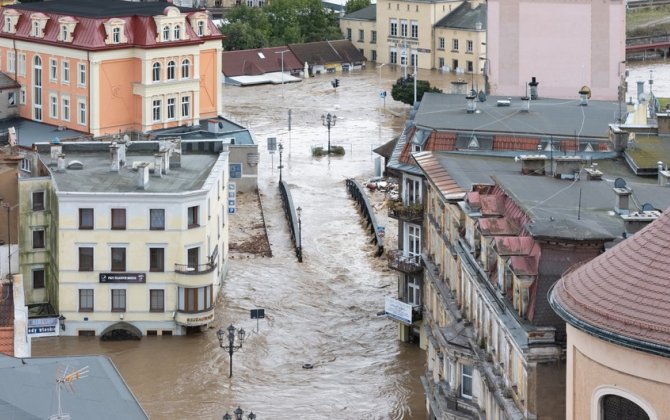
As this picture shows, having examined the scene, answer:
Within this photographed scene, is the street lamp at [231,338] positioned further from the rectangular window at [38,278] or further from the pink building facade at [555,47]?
the pink building facade at [555,47]

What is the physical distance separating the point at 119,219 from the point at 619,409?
115 ft

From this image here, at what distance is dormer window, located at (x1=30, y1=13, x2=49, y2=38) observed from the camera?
297ft

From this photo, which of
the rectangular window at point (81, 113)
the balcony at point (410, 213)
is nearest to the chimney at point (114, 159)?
the balcony at point (410, 213)

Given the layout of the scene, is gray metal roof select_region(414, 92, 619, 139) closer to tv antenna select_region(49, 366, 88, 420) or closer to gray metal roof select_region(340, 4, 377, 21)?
tv antenna select_region(49, 366, 88, 420)

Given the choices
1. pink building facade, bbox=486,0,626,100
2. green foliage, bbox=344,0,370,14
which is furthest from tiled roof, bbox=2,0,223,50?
green foliage, bbox=344,0,370,14

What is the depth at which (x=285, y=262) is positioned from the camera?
71.9 meters

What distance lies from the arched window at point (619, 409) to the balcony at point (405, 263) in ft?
93.4

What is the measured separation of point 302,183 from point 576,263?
54.9m

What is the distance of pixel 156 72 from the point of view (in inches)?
3506

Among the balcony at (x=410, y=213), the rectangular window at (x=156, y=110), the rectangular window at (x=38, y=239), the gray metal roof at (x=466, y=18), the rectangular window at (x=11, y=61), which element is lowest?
the rectangular window at (x=38, y=239)

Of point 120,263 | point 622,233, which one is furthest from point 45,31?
point 622,233

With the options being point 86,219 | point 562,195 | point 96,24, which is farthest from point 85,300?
point 96,24

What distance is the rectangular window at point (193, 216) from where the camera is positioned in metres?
60.9

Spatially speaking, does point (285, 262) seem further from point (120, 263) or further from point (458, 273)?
point (458, 273)
